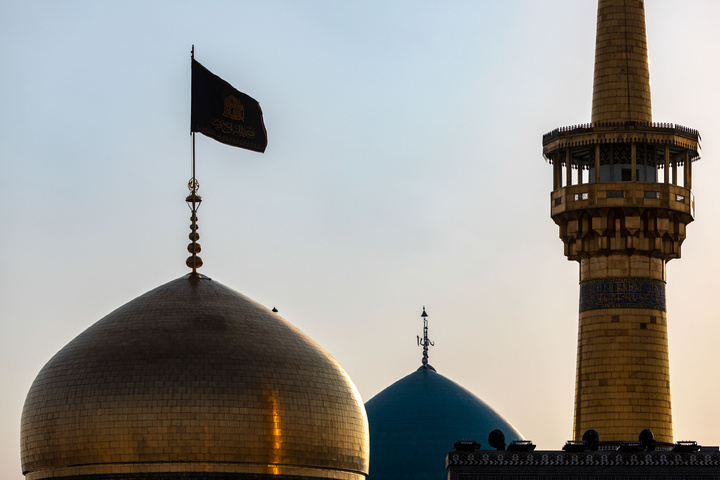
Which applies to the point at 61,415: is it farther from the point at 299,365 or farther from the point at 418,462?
the point at 418,462

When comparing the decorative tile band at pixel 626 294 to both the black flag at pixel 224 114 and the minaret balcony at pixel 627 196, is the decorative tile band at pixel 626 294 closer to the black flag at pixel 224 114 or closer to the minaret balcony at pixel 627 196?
the minaret balcony at pixel 627 196

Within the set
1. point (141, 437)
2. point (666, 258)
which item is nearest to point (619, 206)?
point (666, 258)

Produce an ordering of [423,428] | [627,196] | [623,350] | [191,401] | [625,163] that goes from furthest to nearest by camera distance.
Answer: [423,428] → [625,163] → [627,196] → [623,350] → [191,401]

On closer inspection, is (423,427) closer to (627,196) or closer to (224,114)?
(627,196)

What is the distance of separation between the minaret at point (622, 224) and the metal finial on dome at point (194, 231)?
7484 millimetres

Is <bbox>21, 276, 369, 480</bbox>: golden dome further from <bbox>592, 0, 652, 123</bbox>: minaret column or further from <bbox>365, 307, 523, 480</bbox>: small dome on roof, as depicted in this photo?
<bbox>365, 307, 523, 480</bbox>: small dome on roof

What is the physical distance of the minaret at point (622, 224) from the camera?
43750 millimetres

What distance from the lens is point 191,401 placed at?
4006cm

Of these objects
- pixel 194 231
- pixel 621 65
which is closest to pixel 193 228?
pixel 194 231

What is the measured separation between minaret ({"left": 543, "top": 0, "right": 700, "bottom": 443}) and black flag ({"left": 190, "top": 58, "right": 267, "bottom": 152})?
6.41 metres

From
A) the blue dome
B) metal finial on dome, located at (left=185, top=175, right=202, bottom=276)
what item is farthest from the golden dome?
the blue dome

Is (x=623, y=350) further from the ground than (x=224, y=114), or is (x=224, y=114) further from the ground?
(x=224, y=114)

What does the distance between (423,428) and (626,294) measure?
11.6 meters

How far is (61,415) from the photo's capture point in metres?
40.6
